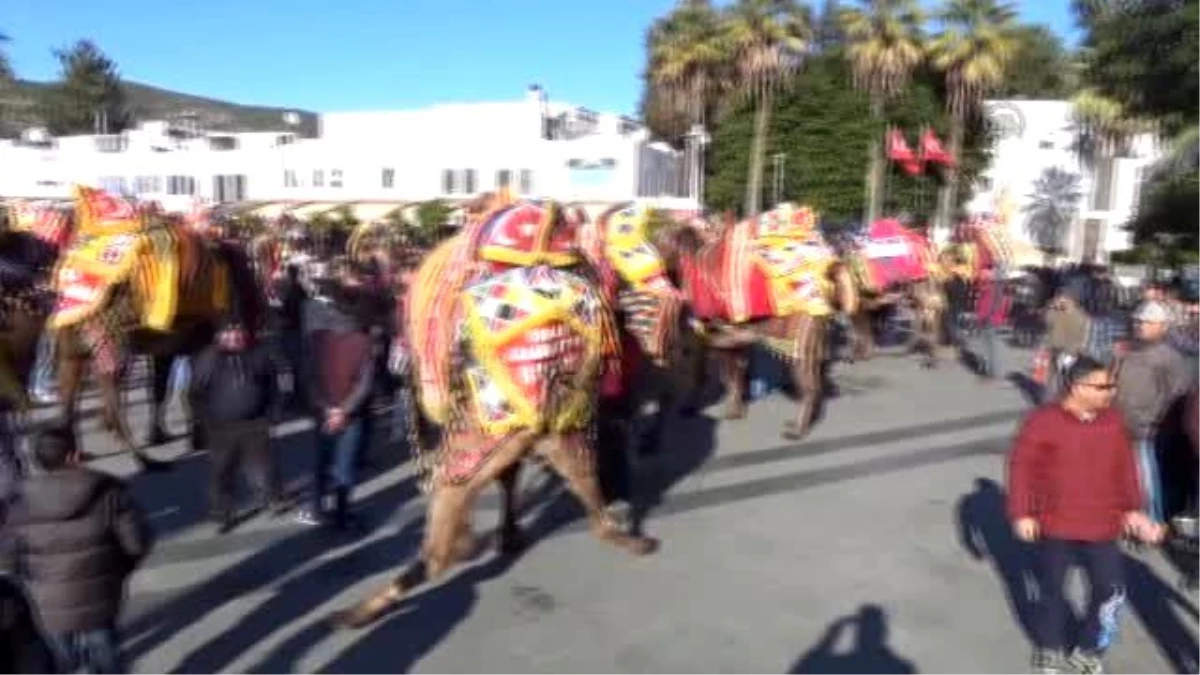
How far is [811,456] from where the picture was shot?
26.1 ft

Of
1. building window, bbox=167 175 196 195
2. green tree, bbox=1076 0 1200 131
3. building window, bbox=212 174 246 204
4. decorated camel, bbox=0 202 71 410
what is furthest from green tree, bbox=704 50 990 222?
decorated camel, bbox=0 202 71 410

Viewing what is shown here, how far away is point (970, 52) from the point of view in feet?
108

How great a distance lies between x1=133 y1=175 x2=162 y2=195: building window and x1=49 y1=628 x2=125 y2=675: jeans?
38.4 metres

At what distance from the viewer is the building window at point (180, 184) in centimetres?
3850

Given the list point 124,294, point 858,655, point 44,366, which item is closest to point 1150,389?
point 858,655

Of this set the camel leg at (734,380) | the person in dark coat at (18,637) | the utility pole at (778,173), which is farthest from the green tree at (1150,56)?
the utility pole at (778,173)

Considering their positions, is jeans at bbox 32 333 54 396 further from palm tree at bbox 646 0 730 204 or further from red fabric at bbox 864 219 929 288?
palm tree at bbox 646 0 730 204

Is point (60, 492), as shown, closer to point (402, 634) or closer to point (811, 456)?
point (402, 634)

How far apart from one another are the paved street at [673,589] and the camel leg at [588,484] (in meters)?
0.09

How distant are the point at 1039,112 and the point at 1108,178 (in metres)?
3.12

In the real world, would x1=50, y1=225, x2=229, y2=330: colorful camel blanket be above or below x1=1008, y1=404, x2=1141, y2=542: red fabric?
above

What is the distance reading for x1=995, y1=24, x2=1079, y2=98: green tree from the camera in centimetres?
3362

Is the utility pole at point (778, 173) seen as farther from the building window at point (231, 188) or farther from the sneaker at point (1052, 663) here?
the sneaker at point (1052, 663)

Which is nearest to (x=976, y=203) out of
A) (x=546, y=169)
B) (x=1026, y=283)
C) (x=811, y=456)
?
(x=546, y=169)
